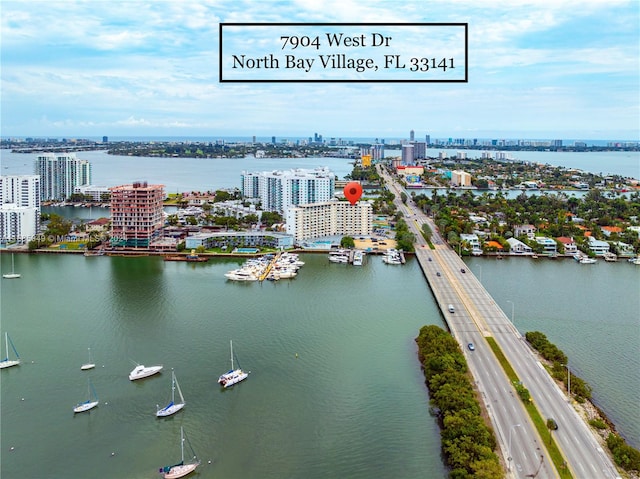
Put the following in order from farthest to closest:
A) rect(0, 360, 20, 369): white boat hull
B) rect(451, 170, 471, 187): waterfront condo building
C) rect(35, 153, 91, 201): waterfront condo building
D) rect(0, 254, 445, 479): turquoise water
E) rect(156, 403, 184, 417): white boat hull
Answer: rect(451, 170, 471, 187): waterfront condo building → rect(35, 153, 91, 201): waterfront condo building → rect(0, 360, 20, 369): white boat hull → rect(156, 403, 184, 417): white boat hull → rect(0, 254, 445, 479): turquoise water

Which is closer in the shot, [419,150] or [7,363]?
[7,363]

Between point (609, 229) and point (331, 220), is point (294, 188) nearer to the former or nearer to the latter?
point (331, 220)

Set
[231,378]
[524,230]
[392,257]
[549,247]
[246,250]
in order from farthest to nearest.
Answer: [524,230] < [549,247] < [246,250] < [392,257] < [231,378]

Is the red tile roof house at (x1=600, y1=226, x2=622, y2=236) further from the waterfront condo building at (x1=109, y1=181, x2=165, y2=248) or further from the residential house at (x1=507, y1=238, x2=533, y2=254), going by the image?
the waterfront condo building at (x1=109, y1=181, x2=165, y2=248)

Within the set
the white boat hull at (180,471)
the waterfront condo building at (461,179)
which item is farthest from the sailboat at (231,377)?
the waterfront condo building at (461,179)

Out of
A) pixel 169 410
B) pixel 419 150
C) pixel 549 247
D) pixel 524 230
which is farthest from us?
pixel 419 150

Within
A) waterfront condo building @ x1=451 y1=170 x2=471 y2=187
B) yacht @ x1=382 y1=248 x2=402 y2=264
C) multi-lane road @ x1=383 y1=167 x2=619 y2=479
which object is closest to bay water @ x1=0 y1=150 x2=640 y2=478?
multi-lane road @ x1=383 y1=167 x2=619 y2=479

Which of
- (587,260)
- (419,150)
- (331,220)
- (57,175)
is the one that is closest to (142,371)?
(331,220)
